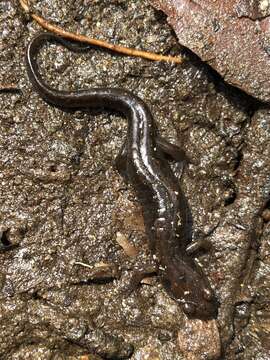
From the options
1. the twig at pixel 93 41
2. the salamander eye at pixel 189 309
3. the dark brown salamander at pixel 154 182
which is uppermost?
the twig at pixel 93 41

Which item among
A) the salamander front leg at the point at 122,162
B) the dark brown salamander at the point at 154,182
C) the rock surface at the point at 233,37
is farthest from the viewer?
the salamander front leg at the point at 122,162

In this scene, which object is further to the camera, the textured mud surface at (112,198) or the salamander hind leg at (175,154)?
the salamander hind leg at (175,154)

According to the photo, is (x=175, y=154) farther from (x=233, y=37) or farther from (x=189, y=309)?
(x=189, y=309)

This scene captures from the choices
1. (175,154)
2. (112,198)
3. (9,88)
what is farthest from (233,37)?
(9,88)

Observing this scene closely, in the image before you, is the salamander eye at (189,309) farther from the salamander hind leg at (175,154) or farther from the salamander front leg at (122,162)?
the salamander front leg at (122,162)

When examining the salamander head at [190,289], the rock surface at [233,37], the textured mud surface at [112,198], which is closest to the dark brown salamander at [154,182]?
the salamander head at [190,289]

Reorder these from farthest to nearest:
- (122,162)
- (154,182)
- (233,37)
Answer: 1. (122,162)
2. (154,182)
3. (233,37)

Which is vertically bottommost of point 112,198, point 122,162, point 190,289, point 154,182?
point 190,289
